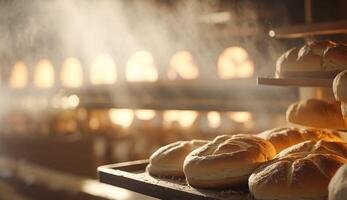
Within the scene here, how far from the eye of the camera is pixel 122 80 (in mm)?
5941

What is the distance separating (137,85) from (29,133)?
308 cm

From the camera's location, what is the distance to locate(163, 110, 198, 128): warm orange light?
5.73 meters

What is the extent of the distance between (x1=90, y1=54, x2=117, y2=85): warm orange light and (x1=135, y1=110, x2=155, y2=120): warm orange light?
1.62 ft

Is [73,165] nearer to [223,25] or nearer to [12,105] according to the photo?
[12,105]

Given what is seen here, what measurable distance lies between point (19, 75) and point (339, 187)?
21.1 feet

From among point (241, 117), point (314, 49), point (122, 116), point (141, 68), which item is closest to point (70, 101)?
point (122, 116)

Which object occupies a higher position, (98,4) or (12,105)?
(98,4)

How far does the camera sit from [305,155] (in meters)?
1.98

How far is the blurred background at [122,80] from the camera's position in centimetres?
464

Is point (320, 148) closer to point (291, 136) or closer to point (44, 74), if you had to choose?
point (291, 136)

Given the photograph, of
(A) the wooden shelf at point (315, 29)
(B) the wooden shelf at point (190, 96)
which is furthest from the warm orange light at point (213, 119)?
(A) the wooden shelf at point (315, 29)

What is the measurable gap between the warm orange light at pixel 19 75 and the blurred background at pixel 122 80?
0.05ft

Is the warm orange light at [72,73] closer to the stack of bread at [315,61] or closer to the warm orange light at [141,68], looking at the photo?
the warm orange light at [141,68]

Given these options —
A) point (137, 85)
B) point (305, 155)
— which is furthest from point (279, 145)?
point (137, 85)
